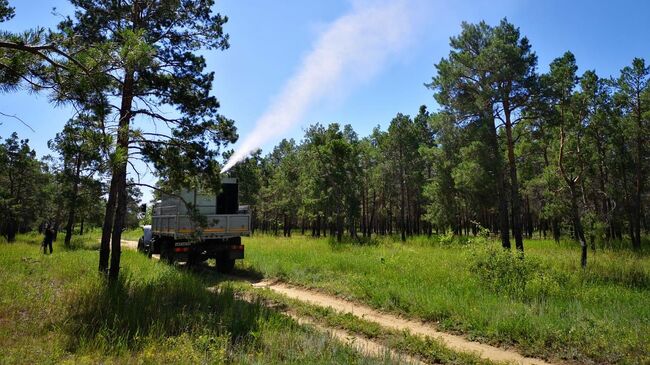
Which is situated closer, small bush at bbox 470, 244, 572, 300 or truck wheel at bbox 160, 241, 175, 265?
small bush at bbox 470, 244, 572, 300

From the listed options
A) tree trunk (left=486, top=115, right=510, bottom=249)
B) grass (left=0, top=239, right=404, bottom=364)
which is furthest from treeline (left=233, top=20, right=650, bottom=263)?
grass (left=0, top=239, right=404, bottom=364)

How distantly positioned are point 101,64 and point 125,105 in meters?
6.67

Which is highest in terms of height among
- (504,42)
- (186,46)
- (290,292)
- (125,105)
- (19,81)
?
(504,42)

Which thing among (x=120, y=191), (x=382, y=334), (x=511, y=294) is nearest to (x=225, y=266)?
(x=120, y=191)

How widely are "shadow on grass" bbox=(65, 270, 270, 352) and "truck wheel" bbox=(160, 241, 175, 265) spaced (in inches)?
207

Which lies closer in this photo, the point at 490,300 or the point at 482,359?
the point at 482,359

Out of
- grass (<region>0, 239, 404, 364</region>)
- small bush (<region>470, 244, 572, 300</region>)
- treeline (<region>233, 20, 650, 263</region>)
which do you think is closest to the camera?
grass (<region>0, 239, 404, 364</region>)

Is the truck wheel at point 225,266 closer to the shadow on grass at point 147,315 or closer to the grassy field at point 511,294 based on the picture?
the grassy field at point 511,294

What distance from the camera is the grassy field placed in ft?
21.6

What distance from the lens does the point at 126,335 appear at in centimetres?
605

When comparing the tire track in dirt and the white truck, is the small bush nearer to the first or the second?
the tire track in dirt

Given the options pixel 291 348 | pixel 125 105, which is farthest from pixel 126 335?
pixel 125 105

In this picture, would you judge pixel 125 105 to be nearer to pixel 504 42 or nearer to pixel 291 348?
pixel 291 348

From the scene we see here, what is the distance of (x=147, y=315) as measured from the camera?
7.16m
